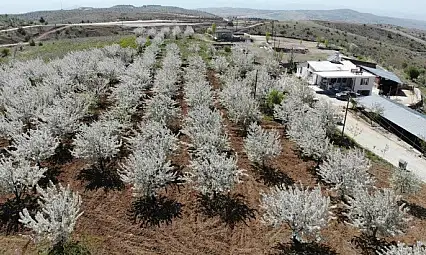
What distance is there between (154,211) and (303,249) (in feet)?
27.5

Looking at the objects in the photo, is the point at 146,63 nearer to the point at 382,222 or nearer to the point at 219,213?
the point at 219,213

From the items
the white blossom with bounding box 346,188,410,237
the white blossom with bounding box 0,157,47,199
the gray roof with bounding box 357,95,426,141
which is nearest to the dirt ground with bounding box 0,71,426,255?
the white blossom with bounding box 346,188,410,237

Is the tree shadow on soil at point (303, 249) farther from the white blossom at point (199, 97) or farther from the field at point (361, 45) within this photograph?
the field at point (361, 45)

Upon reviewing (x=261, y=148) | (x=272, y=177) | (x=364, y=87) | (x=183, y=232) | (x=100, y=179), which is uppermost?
(x=261, y=148)

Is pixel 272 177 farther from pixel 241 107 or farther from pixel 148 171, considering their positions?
pixel 148 171

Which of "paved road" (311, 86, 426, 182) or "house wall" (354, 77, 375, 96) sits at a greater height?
"house wall" (354, 77, 375, 96)

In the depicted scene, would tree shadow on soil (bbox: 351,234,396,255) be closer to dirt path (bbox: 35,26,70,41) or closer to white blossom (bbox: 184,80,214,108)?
white blossom (bbox: 184,80,214,108)

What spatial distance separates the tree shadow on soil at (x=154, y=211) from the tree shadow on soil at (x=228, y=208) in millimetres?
1550

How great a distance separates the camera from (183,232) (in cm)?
2019

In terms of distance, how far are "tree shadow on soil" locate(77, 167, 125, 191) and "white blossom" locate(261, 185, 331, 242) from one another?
10.2m

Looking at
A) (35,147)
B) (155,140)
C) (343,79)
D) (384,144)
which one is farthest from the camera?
(343,79)

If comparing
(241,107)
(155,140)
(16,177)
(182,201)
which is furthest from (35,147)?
(241,107)

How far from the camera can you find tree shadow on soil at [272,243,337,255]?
1886 centimetres

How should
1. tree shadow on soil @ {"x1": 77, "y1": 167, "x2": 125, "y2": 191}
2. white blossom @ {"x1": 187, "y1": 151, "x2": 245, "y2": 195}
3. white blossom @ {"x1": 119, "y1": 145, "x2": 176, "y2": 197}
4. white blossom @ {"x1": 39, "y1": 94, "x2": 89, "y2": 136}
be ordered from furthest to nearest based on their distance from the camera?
white blossom @ {"x1": 39, "y1": 94, "x2": 89, "y2": 136} → tree shadow on soil @ {"x1": 77, "y1": 167, "x2": 125, "y2": 191} → white blossom @ {"x1": 187, "y1": 151, "x2": 245, "y2": 195} → white blossom @ {"x1": 119, "y1": 145, "x2": 176, "y2": 197}
